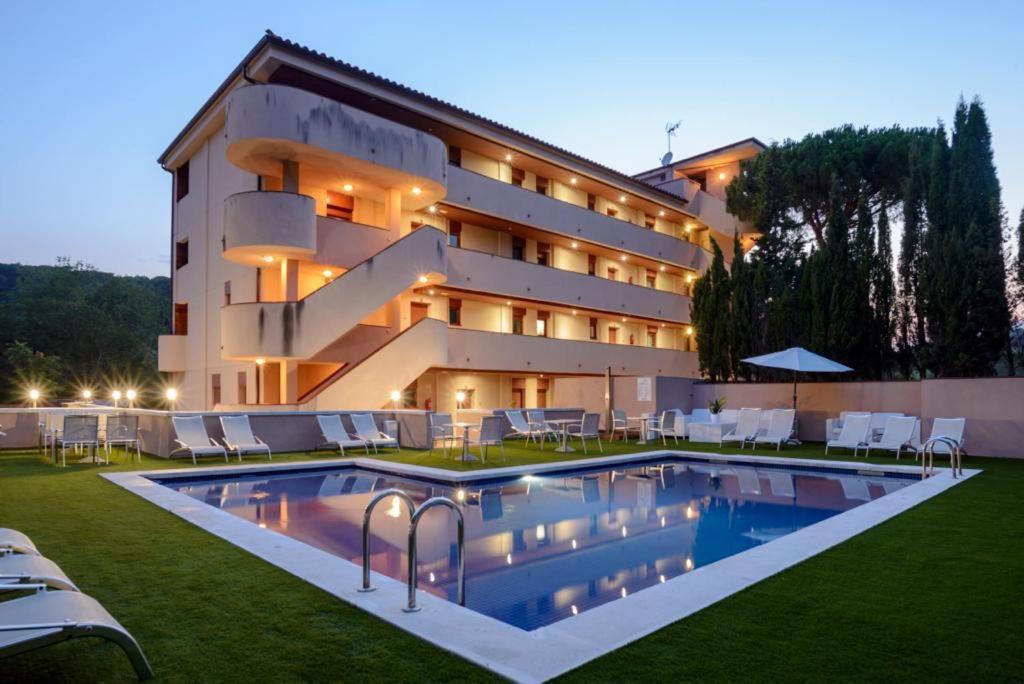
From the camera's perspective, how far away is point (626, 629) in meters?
4.09

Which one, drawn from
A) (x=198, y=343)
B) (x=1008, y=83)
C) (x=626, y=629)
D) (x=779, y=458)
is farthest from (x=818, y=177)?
(x=626, y=629)

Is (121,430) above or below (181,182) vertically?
below

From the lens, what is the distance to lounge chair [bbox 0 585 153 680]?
2793 mm

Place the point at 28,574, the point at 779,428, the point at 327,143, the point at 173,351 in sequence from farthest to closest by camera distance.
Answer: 1. the point at 173,351
2. the point at 327,143
3. the point at 779,428
4. the point at 28,574

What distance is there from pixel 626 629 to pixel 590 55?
30.1 metres

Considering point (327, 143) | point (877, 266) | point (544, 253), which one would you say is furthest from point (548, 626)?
point (544, 253)

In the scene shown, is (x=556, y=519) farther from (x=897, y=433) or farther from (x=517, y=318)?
(x=517, y=318)

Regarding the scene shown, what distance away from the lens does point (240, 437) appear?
1435 centimetres

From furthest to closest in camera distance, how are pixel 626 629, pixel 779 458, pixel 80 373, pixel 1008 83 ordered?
pixel 80 373 < pixel 1008 83 < pixel 779 458 < pixel 626 629

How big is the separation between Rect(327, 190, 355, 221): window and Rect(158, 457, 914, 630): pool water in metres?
10.9

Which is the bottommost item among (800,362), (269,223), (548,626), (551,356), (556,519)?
(556,519)

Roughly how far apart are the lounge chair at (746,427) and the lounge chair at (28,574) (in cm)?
1661

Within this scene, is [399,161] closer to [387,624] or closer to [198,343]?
[198,343]

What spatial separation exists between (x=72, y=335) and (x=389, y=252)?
39447 millimetres
